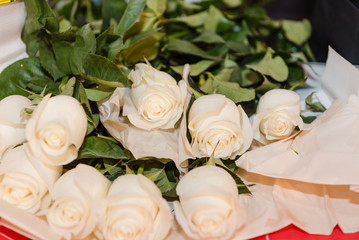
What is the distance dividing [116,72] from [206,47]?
0.24 m

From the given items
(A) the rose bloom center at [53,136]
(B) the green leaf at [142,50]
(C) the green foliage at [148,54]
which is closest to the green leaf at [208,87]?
(C) the green foliage at [148,54]

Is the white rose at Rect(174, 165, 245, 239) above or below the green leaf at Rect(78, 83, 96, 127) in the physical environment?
below

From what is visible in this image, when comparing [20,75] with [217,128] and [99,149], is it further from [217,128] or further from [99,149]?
[217,128]

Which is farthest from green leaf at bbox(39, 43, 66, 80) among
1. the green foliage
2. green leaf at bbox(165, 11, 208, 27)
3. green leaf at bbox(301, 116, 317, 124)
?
green leaf at bbox(301, 116, 317, 124)

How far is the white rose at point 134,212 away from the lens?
0.35 m

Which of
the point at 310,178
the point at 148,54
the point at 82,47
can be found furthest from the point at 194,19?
the point at 310,178

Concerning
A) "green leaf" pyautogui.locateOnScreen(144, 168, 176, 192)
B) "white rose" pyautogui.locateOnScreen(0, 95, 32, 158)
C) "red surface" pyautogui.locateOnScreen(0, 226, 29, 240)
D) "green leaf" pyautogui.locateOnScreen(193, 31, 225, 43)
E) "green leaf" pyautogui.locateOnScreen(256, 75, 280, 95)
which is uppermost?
"white rose" pyautogui.locateOnScreen(0, 95, 32, 158)

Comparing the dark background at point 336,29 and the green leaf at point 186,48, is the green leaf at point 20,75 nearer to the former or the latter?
the green leaf at point 186,48

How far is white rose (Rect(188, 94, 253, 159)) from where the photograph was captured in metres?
0.40

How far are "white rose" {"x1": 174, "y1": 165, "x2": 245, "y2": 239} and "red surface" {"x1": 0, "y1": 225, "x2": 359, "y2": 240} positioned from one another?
0.08 metres

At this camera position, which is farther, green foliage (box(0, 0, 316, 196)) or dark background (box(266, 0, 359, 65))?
dark background (box(266, 0, 359, 65))

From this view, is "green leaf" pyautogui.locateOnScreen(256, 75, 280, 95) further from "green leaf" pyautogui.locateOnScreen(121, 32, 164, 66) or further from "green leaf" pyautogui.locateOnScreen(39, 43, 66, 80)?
"green leaf" pyautogui.locateOnScreen(39, 43, 66, 80)

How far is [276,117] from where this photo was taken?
443 millimetres

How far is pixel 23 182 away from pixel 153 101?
15 cm
